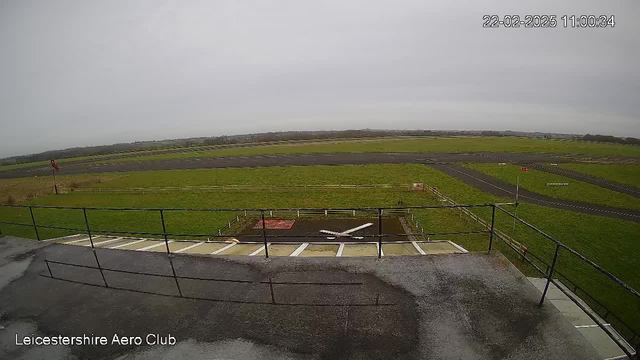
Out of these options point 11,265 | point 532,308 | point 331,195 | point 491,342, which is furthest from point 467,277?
point 331,195

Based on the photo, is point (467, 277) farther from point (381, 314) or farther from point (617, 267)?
point (617, 267)

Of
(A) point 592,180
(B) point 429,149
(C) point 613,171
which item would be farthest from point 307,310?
(B) point 429,149

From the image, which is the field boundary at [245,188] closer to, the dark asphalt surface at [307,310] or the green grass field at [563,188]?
the green grass field at [563,188]

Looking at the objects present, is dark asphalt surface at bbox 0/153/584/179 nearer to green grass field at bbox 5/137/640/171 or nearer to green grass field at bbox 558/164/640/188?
green grass field at bbox 558/164/640/188

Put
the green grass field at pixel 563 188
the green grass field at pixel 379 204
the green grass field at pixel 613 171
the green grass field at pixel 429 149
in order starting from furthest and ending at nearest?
the green grass field at pixel 429 149 → the green grass field at pixel 613 171 → the green grass field at pixel 563 188 → the green grass field at pixel 379 204

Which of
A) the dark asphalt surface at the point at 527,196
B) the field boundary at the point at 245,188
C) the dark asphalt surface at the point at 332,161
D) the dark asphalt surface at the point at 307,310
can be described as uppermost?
the dark asphalt surface at the point at 307,310

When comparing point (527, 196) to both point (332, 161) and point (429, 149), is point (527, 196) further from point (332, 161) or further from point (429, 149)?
point (429, 149)

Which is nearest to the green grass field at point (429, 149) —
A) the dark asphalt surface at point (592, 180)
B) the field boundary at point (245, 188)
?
the dark asphalt surface at point (592, 180)
